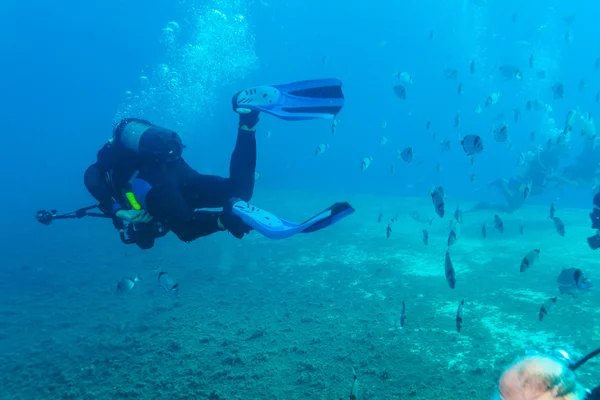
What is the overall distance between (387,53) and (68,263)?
8337 centimetres

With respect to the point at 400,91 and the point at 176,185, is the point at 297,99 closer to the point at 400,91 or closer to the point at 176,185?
the point at 176,185

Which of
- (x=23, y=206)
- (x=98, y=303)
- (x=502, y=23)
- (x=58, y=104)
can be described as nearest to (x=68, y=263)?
(x=98, y=303)

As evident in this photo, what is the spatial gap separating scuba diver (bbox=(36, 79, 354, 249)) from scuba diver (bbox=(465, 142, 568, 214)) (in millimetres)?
14571

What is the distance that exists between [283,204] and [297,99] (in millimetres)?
18897

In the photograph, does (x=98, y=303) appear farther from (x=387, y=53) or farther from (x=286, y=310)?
(x=387, y=53)

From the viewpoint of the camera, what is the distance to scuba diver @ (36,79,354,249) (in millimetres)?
4684

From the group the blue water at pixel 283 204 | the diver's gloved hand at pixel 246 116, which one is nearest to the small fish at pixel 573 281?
the blue water at pixel 283 204

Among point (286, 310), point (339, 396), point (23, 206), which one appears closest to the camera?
point (339, 396)

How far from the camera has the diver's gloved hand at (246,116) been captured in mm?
5105

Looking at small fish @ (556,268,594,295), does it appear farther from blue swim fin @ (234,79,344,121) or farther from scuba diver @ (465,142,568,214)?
scuba diver @ (465,142,568,214)

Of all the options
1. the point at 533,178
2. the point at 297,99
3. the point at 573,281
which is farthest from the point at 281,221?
the point at 533,178

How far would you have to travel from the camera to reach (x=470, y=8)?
76062 mm

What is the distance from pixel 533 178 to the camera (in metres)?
17.5

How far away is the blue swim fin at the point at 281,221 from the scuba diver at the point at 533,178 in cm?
1530
